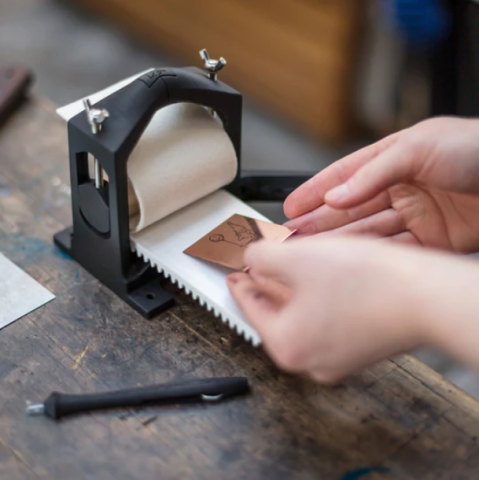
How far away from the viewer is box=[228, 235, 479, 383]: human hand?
0.57 metres

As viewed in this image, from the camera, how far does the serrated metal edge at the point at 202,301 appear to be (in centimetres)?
71

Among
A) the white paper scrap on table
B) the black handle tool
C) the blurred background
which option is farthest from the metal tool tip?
the blurred background

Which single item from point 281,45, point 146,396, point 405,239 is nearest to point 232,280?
point 146,396

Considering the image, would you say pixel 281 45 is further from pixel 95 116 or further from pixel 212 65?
pixel 95 116

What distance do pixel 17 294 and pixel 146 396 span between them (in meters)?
0.25

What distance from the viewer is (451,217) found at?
85cm

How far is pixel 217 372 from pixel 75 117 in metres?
0.35

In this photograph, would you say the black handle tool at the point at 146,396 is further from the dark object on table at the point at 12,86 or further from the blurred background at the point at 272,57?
the blurred background at the point at 272,57

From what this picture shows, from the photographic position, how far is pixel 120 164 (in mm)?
729

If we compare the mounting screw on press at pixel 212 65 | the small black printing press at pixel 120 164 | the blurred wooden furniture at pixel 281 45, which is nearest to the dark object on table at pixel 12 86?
the small black printing press at pixel 120 164

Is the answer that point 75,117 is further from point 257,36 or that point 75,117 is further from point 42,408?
point 257,36

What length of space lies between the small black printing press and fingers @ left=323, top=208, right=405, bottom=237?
19 cm

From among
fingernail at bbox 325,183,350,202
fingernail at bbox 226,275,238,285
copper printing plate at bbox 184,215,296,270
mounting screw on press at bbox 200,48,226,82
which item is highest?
mounting screw on press at bbox 200,48,226,82

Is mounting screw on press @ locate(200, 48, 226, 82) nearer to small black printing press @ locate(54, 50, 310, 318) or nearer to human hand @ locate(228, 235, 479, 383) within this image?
small black printing press @ locate(54, 50, 310, 318)
